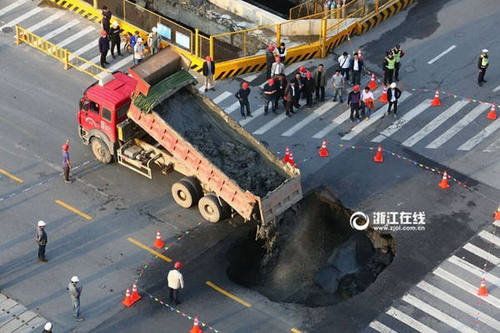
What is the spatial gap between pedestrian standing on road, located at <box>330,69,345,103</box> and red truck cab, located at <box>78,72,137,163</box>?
8.53 meters

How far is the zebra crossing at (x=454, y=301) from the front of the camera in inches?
1361

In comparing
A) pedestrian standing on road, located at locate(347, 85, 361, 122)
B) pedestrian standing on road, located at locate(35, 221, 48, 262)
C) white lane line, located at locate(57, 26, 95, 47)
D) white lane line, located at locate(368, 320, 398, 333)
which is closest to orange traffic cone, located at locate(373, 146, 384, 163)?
pedestrian standing on road, located at locate(347, 85, 361, 122)

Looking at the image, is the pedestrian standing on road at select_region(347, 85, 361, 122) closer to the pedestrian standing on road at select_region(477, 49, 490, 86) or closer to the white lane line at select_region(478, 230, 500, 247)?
the pedestrian standing on road at select_region(477, 49, 490, 86)

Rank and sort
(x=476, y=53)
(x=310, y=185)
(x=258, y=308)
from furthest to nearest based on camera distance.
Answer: (x=476, y=53) < (x=310, y=185) < (x=258, y=308)

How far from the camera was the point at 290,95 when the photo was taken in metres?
44.0

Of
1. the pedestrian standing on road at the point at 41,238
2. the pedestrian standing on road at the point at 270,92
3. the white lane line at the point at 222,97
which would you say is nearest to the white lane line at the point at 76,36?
the white lane line at the point at 222,97

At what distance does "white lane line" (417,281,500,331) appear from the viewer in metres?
34.8

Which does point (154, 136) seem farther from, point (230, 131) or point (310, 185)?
point (310, 185)

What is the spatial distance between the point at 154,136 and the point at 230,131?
8.84 feet

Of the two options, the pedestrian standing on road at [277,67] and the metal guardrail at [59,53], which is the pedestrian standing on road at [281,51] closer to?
the pedestrian standing on road at [277,67]

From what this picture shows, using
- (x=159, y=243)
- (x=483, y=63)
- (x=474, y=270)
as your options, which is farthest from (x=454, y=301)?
(x=483, y=63)

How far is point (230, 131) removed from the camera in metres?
39.6

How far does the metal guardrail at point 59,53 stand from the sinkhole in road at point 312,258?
491 inches

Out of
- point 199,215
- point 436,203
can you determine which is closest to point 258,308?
point 199,215
